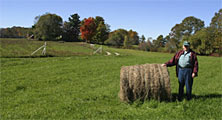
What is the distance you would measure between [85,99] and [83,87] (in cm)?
237

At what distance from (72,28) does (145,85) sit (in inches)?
3832

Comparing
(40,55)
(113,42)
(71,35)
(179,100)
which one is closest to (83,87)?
(179,100)

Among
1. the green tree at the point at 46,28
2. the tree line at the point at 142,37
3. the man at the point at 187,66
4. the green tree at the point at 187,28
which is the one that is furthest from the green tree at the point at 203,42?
the green tree at the point at 46,28

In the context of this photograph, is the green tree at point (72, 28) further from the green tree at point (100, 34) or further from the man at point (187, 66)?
the man at point (187, 66)

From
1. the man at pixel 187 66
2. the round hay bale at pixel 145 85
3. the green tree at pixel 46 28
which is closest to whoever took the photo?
the round hay bale at pixel 145 85

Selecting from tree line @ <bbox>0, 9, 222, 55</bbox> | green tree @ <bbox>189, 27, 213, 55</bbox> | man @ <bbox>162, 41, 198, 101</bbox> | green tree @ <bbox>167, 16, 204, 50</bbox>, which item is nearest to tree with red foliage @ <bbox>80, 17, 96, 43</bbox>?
tree line @ <bbox>0, 9, 222, 55</bbox>

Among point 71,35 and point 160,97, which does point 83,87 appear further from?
point 71,35

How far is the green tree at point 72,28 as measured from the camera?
95.8 metres

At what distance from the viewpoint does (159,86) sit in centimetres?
721

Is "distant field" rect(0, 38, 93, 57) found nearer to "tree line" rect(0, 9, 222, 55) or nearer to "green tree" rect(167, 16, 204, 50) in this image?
"tree line" rect(0, 9, 222, 55)

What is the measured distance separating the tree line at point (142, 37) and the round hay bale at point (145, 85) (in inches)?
2067

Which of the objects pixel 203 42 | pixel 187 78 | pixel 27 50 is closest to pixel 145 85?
pixel 187 78

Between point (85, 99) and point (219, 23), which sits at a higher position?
point (219, 23)

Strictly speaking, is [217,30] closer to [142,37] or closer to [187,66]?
[187,66]
